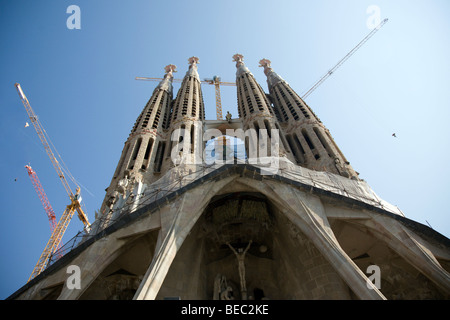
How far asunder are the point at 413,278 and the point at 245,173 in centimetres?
716

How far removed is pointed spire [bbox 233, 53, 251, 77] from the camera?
131 ft

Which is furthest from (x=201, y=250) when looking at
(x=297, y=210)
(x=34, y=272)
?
(x=34, y=272)

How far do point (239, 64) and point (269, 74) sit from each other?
20.1ft

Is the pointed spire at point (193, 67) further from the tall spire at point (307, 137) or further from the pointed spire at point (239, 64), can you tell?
the tall spire at point (307, 137)

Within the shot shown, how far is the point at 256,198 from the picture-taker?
13.7 metres

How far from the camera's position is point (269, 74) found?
39.5m

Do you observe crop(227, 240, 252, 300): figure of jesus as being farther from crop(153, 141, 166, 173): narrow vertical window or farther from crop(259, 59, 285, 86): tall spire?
crop(259, 59, 285, 86): tall spire

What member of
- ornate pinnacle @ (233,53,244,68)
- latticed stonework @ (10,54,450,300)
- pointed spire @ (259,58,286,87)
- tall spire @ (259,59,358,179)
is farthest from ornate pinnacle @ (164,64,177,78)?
latticed stonework @ (10,54,450,300)

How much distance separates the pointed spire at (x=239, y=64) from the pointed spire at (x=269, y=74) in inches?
109

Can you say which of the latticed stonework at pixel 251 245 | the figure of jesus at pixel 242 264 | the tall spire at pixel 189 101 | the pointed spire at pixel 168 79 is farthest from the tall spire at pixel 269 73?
the figure of jesus at pixel 242 264

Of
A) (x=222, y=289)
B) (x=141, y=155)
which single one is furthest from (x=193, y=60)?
(x=222, y=289)

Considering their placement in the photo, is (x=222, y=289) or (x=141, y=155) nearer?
(x=222, y=289)

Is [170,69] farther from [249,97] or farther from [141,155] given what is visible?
[141,155]

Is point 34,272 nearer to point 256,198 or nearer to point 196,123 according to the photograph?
point 196,123
